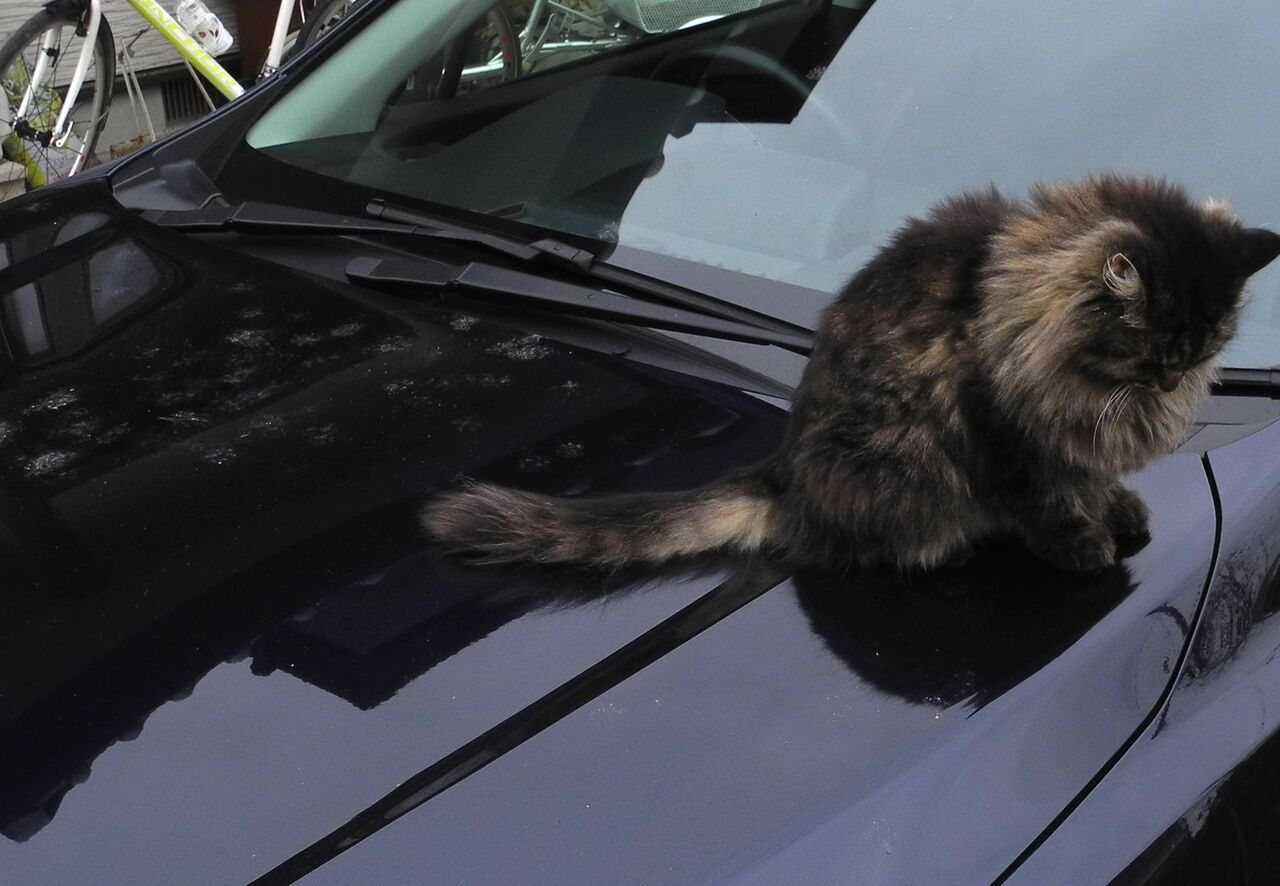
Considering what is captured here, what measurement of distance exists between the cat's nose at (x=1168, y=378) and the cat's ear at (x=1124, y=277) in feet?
0.40

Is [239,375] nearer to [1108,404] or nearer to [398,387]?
[398,387]

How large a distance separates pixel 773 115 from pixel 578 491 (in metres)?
0.95

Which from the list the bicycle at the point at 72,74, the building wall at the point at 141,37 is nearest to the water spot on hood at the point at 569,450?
the bicycle at the point at 72,74

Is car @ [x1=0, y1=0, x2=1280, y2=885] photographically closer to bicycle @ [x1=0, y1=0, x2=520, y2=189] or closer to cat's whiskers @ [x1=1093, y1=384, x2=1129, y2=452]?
cat's whiskers @ [x1=1093, y1=384, x2=1129, y2=452]

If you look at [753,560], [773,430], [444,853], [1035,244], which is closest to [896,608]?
[753,560]

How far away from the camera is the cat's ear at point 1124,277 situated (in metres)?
1.48

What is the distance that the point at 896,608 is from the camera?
146 centimetres

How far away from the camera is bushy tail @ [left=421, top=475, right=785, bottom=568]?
1505 mm

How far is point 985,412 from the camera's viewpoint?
1551 millimetres

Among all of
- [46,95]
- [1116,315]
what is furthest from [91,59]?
[1116,315]

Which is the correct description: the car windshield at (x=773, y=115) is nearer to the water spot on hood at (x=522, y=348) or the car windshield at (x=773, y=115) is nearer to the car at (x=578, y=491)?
the car at (x=578, y=491)

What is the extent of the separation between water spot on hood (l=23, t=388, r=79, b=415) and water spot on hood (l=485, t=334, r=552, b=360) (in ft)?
1.94

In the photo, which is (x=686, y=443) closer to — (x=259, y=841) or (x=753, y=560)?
(x=753, y=560)

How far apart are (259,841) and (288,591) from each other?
1.23 feet
